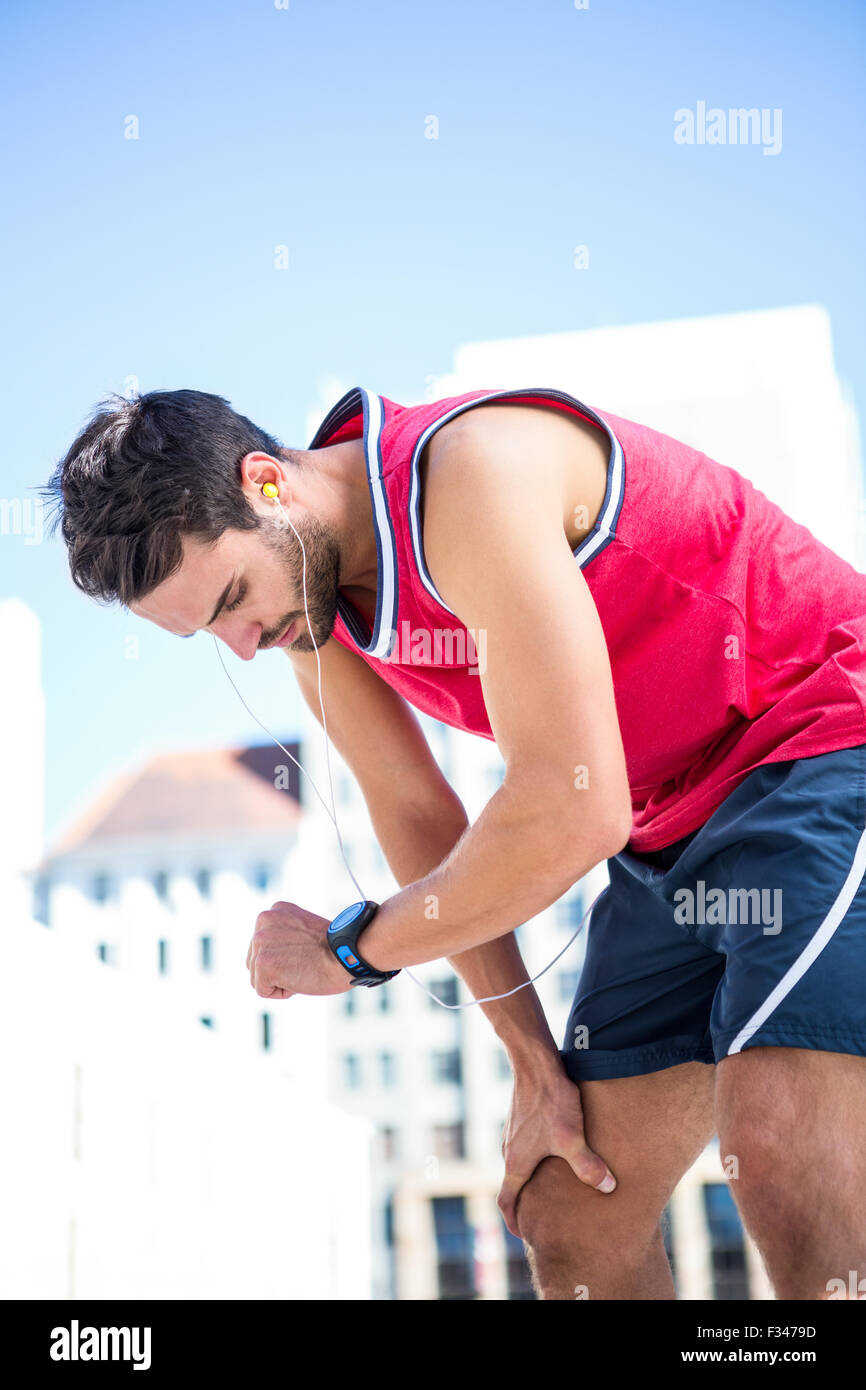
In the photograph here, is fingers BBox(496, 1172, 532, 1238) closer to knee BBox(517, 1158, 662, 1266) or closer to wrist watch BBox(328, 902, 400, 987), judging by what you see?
knee BBox(517, 1158, 662, 1266)

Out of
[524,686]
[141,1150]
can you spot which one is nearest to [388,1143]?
[141,1150]

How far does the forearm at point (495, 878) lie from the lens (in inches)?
35.3

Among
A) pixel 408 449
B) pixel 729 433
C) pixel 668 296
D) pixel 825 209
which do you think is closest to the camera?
pixel 408 449

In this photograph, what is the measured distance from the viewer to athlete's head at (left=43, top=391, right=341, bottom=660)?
1083 mm

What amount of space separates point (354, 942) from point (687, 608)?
398mm

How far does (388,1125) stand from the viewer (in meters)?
29.4

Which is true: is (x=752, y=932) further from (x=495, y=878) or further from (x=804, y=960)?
(x=495, y=878)

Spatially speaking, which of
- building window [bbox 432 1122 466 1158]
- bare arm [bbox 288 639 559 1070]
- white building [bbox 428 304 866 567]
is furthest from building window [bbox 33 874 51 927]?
bare arm [bbox 288 639 559 1070]

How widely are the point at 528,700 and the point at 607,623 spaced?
180mm

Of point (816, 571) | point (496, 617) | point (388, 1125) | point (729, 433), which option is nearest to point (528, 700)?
point (496, 617)

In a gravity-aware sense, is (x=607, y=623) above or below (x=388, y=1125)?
above

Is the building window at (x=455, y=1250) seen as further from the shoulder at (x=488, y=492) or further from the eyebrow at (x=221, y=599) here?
the shoulder at (x=488, y=492)

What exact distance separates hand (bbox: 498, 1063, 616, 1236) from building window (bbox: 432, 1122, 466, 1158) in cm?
2886
